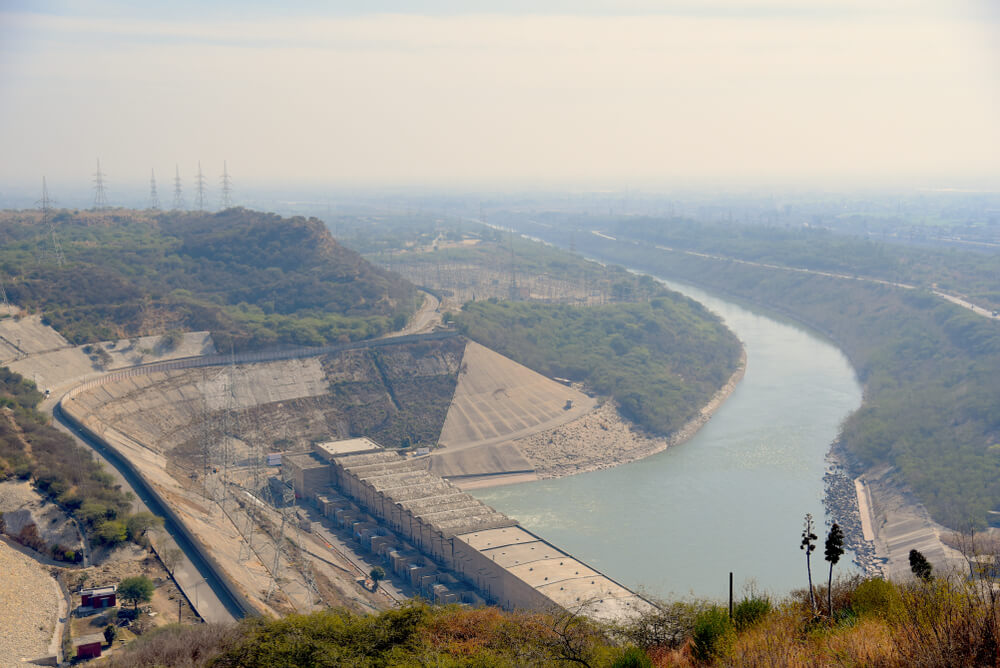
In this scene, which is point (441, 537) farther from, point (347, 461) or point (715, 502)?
point (715, 502)

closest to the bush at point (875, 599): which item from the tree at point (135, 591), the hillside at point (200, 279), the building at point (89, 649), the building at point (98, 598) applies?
the building at point (89, 649)

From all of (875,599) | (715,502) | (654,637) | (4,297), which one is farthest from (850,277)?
(875,599)

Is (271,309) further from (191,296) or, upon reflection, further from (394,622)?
(394,622)

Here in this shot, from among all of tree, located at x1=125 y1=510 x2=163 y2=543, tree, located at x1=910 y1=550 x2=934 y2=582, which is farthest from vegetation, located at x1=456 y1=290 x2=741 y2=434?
tree, located at x1=910 y1=550 x2=934 y2=582

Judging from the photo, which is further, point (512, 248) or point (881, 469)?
point (512, 248)

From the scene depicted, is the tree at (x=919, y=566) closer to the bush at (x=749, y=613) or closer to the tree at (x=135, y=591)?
the bush at (x=749, y=613)

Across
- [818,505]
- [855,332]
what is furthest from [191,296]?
[855,332]

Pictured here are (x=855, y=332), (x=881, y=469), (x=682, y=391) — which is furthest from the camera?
(x=855, y=332)
